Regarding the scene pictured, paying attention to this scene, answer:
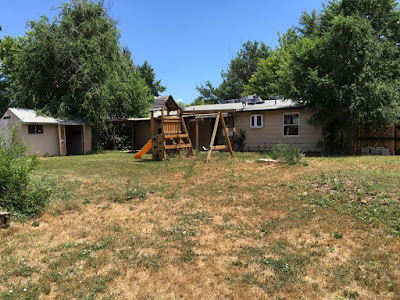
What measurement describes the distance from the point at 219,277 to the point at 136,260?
104 cm

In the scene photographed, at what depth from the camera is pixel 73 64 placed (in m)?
18.8

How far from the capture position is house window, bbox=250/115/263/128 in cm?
1748

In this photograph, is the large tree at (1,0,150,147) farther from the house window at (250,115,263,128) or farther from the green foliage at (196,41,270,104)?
the green foliage at (196,41,270,104)

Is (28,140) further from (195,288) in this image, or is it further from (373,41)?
(373,41)

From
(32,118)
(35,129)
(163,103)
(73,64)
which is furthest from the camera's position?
(73,64)

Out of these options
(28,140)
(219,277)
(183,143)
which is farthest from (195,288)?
(28,140)

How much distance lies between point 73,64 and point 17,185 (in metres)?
16.0

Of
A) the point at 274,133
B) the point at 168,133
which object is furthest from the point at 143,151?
the point at 274,133

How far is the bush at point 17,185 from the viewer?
4.79 meters

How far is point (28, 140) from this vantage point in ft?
53.2

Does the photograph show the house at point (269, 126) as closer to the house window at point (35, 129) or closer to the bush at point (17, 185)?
the house window at point (35, 129)

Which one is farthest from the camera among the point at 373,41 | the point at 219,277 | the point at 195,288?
the point at 373,41

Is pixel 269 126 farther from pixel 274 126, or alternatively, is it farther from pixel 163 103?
pixel 163 103

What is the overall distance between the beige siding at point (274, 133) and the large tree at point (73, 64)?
9.44 m
